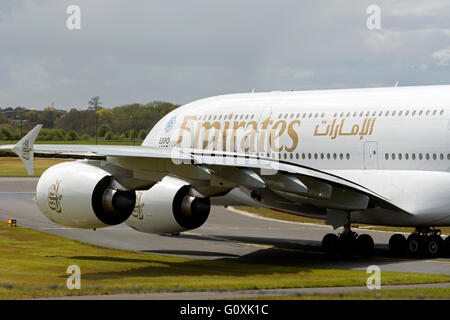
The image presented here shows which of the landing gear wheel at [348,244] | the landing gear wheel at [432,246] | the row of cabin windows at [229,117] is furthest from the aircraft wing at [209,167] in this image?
the row of cabin windows at [229,117]

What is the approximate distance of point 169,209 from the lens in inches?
914

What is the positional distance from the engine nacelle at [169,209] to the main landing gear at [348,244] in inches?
204

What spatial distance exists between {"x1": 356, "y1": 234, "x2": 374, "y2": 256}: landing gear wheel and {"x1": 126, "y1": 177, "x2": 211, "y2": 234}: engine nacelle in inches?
227

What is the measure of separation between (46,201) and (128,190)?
2.47 meters

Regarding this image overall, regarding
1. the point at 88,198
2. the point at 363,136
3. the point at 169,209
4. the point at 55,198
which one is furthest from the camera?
the point at 363,136

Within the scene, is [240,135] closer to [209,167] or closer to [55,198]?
[209,167]

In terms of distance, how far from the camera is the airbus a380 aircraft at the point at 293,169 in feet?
67.3

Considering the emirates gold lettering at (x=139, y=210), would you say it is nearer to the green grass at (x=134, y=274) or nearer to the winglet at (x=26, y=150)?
the green grass at (x=134, y=274)

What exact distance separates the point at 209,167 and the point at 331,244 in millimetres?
7316

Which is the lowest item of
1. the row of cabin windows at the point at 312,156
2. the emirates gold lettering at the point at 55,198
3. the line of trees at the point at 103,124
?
the emirates gold lettering at the point at 55,198

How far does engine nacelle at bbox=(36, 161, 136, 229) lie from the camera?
20.6 meters

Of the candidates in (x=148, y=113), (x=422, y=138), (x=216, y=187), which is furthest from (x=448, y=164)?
(x=148, y=113)


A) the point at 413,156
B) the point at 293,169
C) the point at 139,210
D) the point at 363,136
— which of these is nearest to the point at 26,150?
the point at 139,210

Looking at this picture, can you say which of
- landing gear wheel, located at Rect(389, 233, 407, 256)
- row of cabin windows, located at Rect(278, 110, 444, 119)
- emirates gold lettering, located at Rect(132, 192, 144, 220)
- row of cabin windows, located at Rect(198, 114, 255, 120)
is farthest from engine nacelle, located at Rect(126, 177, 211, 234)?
landing gear wheel, located at Rect(389, 233, 407, 256)
